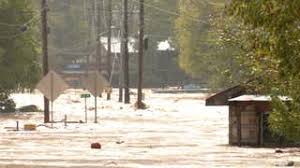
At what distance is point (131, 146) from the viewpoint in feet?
90.5

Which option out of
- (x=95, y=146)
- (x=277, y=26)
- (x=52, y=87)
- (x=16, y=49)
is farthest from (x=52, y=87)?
(x=277, y=26)

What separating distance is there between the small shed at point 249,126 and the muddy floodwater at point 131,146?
78 centimetres

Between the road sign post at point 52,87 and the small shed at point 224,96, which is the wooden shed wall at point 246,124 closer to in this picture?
the small shed at point 224,96

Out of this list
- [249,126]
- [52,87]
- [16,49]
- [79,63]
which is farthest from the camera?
[79,63]

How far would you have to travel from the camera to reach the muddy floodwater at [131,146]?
70.9ft

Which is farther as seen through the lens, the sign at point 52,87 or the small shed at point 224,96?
the sign at point 52,87

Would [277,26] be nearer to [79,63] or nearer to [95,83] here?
[95,83]

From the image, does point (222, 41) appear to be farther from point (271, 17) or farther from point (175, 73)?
point (175, 73)

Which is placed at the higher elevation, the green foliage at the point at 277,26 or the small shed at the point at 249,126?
the green foliage at the point at 277,26

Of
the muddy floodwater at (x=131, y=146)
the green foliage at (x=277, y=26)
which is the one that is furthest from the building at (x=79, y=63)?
the green foliage at (x=277, y=26)

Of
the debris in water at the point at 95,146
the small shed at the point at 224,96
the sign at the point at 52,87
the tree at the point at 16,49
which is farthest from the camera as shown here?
the tree at the point at 16,49

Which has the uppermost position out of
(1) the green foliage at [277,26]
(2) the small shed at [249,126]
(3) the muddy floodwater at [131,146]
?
(1) the green foliage at [277,26]

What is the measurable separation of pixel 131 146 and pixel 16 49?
2534 centimetres

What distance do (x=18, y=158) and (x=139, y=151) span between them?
13.8ft
